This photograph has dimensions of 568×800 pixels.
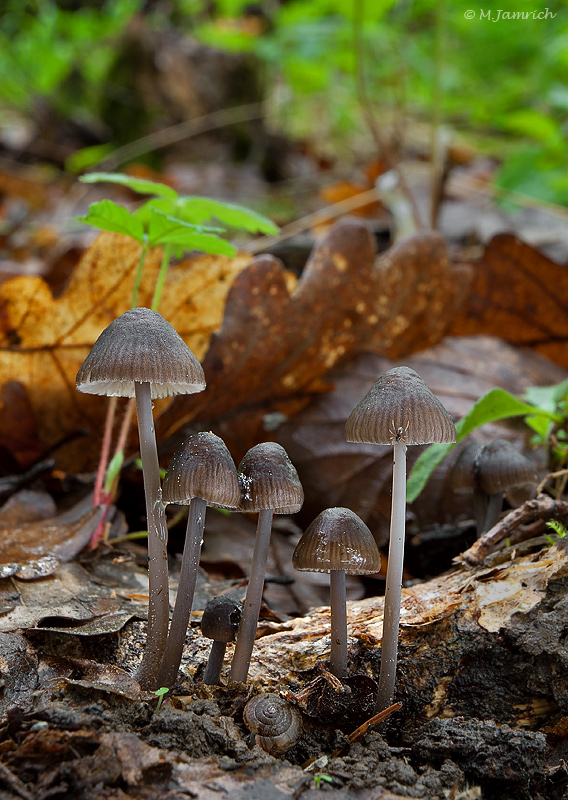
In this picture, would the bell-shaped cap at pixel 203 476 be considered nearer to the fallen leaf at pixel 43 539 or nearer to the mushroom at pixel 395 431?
the mushroom at pixel 395 431

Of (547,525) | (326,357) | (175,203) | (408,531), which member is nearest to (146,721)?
(547,525)

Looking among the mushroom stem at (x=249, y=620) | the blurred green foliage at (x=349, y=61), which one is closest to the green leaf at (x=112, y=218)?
the mushroom stem at (x=249, y=620)

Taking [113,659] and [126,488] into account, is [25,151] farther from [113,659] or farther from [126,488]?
[113,659]

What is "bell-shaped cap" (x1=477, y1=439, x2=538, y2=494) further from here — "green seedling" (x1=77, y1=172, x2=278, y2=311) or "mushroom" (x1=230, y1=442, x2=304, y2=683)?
"green seedling" (x1=77, y1=172, x2=278, y2=311)

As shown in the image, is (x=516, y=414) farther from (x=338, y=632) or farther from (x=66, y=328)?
(x=66, y=328)

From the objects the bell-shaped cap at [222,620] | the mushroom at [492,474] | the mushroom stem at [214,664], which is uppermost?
the mushroom at [492,474]

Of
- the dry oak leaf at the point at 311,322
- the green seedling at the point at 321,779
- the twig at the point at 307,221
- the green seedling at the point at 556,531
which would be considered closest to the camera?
the green seedling at the point at 321,779
